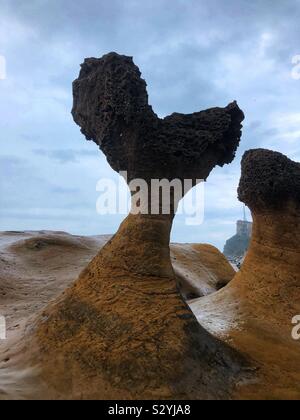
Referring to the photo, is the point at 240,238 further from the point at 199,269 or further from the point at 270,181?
Result: the point at 270,181

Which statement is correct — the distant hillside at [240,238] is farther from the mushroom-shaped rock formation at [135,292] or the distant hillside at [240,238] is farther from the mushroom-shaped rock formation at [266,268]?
the mushroom-shaped rock formation at [135,292]

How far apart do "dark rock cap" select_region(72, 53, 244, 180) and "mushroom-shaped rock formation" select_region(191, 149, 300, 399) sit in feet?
3.91

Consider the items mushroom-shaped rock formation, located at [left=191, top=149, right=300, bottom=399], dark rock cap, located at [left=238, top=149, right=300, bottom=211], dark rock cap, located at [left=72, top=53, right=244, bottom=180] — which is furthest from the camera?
dark rock cap, located at [left=238, top=149, right=300, bottom=211]

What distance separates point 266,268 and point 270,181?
0.91 m

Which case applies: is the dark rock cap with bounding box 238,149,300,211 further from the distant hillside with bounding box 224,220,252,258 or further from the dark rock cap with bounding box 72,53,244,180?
the distant hillside with bounding box 224,220,252,258

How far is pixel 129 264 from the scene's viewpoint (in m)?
3.21

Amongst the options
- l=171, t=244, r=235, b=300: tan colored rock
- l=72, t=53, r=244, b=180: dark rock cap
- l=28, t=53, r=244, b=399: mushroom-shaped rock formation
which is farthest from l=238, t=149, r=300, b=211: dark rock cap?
l=171, t=244, r=235, b=300: tan colored rock

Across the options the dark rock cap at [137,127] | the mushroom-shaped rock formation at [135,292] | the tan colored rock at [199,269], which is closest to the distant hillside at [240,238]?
the tan colored rock at [199,269]

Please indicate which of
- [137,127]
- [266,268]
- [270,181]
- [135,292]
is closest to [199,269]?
[266,268]

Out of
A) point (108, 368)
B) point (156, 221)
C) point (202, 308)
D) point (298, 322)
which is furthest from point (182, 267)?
point (108, 368)

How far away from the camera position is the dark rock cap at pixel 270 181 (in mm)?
4469

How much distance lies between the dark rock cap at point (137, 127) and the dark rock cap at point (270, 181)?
113 centimetres

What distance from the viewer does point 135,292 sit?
310 cm

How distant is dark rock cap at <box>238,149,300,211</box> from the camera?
447 cm
